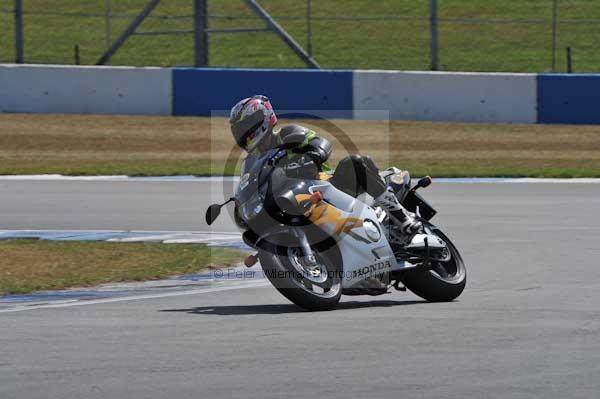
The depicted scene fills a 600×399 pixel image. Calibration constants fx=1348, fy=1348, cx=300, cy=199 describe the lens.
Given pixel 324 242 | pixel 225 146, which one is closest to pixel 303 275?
pixel 324 242

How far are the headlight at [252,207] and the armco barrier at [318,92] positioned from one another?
13.3 meters

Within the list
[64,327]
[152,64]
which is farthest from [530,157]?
[64,327]

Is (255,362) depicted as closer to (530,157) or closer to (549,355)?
(549,355)

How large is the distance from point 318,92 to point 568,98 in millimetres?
4073

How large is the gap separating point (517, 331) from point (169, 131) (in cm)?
1482

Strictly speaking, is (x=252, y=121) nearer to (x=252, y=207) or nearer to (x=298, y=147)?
(x=298, y=147)

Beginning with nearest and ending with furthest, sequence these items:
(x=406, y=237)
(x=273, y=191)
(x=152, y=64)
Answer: (x=273, y=191)
(x=406, y=237)
(x=152, y=64)

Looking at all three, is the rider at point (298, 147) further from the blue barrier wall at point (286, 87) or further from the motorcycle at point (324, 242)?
the blue barrier wall at point (286, 87)

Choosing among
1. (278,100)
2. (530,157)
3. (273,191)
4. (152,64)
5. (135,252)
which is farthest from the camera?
(152,64)

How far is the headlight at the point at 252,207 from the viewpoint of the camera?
8741 mm

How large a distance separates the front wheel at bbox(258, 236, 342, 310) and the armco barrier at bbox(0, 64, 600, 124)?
13.2 m

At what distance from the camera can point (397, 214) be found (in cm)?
940

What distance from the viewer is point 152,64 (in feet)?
80.8

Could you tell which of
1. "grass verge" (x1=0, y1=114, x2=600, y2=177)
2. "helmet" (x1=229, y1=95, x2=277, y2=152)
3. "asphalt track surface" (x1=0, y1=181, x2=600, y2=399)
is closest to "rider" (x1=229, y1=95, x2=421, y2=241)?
"helmet" (x1=229, y1=95, x2=277, y2=152)
